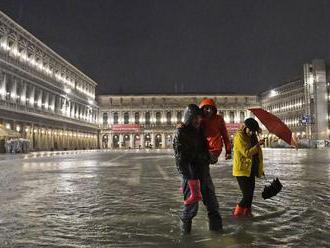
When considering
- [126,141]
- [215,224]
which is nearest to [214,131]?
[215,224]

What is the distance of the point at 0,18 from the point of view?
52.0m

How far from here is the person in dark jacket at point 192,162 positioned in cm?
547

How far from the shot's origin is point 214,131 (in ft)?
21.1

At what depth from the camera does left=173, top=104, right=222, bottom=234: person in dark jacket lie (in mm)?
5469

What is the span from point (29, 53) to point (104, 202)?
2290 inches

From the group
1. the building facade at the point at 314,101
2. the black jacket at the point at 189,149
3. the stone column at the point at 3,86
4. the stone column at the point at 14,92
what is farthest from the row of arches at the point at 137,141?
the black jacket at the point at 189,149

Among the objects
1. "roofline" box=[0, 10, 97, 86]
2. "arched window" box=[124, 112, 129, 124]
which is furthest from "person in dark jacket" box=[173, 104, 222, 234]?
"arched window" box=[124, 112, 129, 124]

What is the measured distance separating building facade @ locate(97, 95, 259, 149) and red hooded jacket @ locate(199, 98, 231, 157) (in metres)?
116

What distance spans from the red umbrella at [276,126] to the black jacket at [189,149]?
1.30 metres

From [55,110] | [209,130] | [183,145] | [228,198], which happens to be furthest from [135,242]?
[55,110]

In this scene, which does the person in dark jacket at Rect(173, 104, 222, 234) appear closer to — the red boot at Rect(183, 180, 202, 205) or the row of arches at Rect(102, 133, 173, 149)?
the red boot at Rect(183, 180, 202, 205)

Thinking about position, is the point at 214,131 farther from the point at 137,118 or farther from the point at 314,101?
the point at 137,118

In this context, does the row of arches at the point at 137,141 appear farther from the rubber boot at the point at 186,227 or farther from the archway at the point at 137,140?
the rubber boot at the point at 186,227

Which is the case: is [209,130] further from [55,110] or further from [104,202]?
[55,110]
